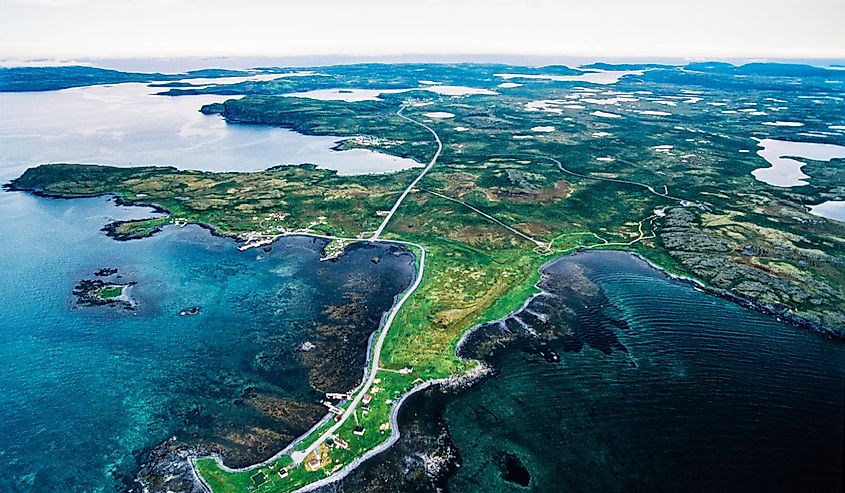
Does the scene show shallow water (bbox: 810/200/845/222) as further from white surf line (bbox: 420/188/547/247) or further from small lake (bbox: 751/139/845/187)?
white surf line (bbox: 420/188/547/247)

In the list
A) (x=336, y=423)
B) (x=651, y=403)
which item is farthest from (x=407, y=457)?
(x=651, y=403)

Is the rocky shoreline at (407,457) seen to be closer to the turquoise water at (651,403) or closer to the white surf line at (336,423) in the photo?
the white surf line at (336,423)

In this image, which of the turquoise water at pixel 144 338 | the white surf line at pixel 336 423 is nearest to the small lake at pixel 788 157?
the turquoise water at pixel 144 338

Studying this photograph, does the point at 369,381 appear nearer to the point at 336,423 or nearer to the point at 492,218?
the point at 336,423

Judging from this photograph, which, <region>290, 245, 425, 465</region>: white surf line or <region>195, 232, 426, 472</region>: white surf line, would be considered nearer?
<region>195, 232, 426, 472</region>: white surf line

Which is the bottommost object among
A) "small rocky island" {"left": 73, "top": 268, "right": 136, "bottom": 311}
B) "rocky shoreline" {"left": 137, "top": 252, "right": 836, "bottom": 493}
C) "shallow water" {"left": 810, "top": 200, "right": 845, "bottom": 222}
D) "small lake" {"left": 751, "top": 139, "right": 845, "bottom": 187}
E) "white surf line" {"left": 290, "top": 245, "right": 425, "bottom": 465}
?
"rocky shoreline" {"left": 137, "top": 252, "right": 836, "bottom": 493}

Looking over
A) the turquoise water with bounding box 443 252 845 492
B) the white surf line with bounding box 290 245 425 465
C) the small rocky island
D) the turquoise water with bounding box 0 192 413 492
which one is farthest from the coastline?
the small rocky island

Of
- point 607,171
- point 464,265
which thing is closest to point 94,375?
point 464,265

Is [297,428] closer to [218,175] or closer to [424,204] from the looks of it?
[424,204]
